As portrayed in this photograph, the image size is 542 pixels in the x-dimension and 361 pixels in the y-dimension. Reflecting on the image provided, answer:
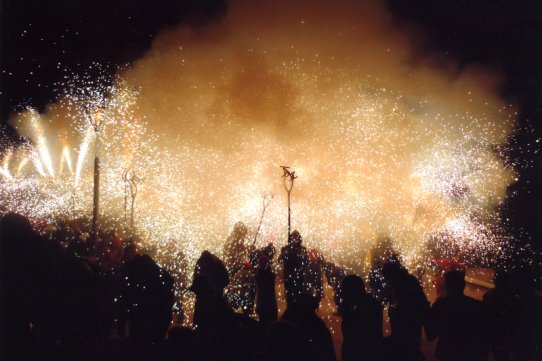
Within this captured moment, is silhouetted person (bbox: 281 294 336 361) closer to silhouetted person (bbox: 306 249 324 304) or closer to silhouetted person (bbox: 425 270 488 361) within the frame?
silhouetted person (bbox: 425 270 488 361)

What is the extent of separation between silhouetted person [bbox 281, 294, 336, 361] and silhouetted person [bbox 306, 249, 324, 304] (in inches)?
150

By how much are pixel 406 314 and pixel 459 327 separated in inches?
16.1

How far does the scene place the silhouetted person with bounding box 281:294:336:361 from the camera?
2.51 meters

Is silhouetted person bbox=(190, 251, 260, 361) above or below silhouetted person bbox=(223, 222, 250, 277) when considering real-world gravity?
below

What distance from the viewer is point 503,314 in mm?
3336

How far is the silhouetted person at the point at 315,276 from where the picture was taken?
650 cm

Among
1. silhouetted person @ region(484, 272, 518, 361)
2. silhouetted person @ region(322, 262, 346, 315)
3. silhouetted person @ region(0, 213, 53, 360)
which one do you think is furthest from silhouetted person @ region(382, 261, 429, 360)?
silhouetted person @ region(322, 262, 346, 315)

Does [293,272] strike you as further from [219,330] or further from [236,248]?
[219,330]

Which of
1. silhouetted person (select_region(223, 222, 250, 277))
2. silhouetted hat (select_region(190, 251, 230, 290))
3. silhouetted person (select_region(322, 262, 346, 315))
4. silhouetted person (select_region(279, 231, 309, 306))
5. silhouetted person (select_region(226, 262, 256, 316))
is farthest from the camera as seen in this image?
silhouetted person (select_region(223, 222, 250, 277))

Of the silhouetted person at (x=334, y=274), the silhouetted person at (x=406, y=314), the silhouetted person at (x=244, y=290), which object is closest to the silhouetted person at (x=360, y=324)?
the silhouetted person at (x=406, y=314)

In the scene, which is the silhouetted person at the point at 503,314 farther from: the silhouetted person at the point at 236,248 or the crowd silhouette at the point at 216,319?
the silhouetted person at the point at 236,248

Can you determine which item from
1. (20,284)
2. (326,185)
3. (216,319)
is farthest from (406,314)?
(326,185)

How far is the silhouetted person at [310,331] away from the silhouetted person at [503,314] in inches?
63.8

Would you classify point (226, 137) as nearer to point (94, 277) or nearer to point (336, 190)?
point (336, 190)
